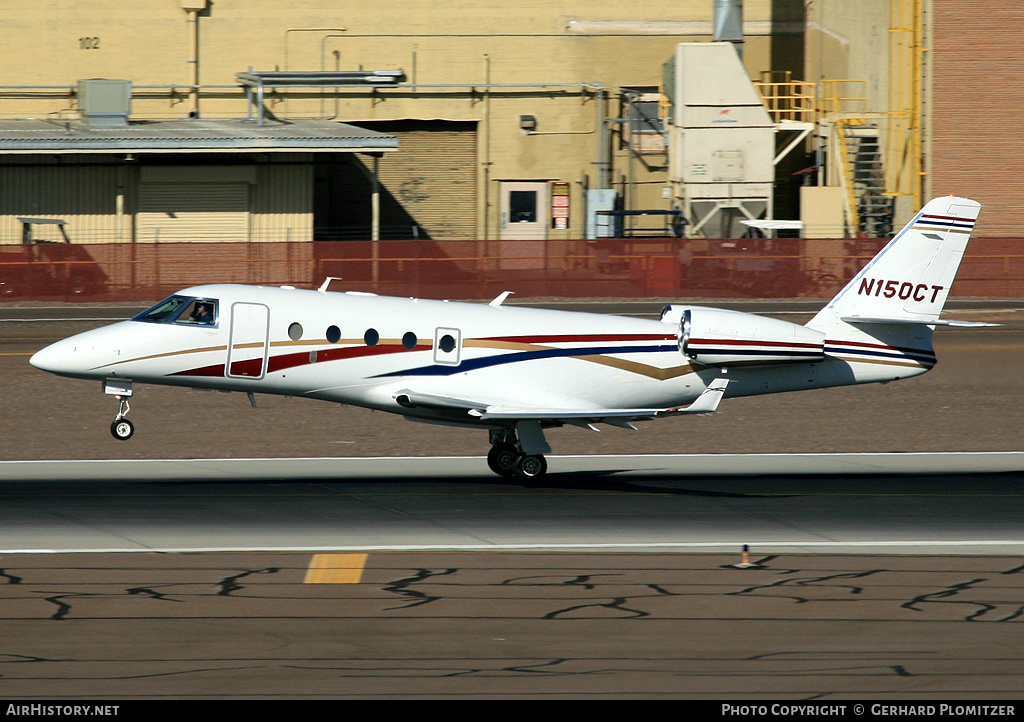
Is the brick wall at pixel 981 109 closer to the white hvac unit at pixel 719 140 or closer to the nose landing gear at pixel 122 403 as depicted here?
the white hvac unit at pixel 719 140

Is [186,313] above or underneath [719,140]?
underneath

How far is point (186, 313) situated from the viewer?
21141 millimetres

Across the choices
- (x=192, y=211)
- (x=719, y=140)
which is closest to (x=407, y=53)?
(x=192, y=211)

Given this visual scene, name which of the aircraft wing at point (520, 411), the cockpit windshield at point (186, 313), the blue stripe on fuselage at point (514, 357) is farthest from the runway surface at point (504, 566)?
the cockpit windshield at point (186, 313)

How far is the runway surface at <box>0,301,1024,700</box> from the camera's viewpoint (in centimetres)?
1165

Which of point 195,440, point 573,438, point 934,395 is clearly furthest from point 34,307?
point 934,395

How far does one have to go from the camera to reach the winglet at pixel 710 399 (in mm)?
21500

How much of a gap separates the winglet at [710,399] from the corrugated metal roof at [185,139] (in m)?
32.9

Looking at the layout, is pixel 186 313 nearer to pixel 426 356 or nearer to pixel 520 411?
pixel 426 356

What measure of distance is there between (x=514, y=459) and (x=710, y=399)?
3468mm

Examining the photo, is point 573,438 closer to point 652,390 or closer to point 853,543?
point 652,390

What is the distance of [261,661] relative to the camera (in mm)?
11883

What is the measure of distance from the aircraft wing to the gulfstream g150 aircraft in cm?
3
